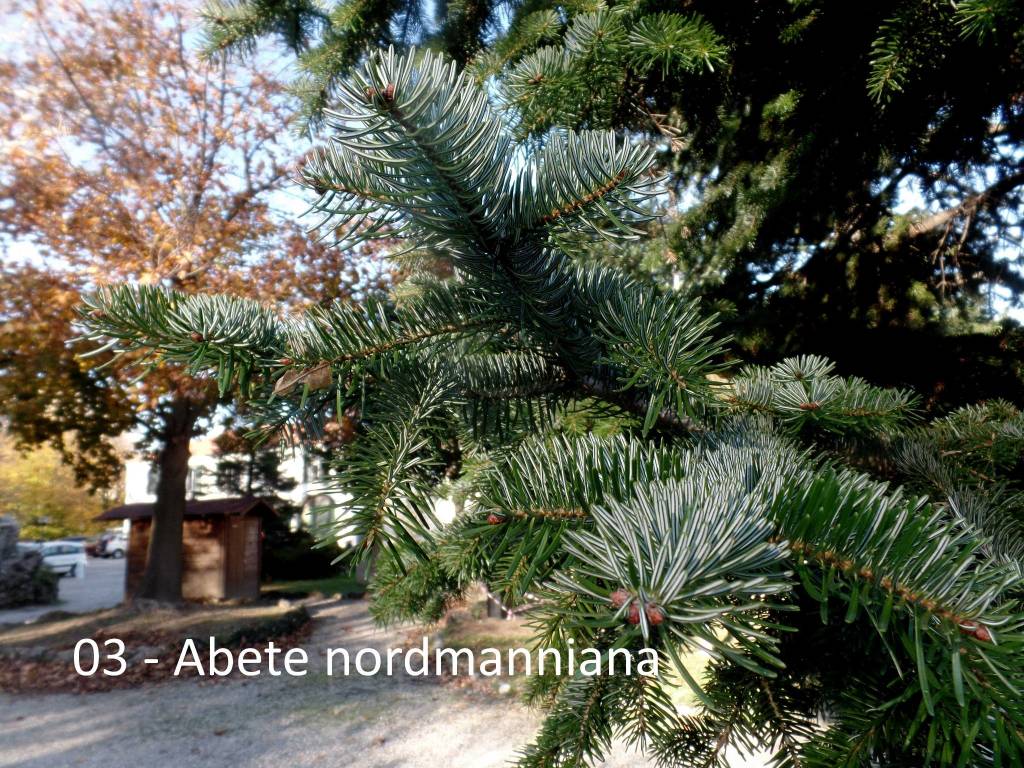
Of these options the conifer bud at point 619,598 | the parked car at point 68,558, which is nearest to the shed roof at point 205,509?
the parked car at point 68,558

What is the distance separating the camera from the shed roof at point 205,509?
642 inches

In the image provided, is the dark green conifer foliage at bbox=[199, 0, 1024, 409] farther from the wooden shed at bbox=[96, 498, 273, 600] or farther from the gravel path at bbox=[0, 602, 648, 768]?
the wooden shed at bbox=[96, 498, 273, 600]

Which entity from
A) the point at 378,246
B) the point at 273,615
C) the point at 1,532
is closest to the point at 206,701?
the point at 273,615

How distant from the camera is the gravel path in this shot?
20.4ft

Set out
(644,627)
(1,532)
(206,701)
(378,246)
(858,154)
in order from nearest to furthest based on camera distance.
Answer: (644,627) < (858,154) < (378,246) < (206,701) < (1,532)

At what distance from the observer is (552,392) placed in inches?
44.1

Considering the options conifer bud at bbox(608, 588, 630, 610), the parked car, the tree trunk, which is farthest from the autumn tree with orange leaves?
the parked car

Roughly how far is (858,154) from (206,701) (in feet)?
30.1

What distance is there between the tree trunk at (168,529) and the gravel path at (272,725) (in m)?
4.95

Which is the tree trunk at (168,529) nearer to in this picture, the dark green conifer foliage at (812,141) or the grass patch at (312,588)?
the grass patch at (312,588)

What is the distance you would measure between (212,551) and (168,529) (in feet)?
8.71

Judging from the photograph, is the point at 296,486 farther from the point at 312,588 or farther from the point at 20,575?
the point at 20,575

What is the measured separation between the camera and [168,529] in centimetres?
1387

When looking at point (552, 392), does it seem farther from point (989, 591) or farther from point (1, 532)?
point (1, 532)
